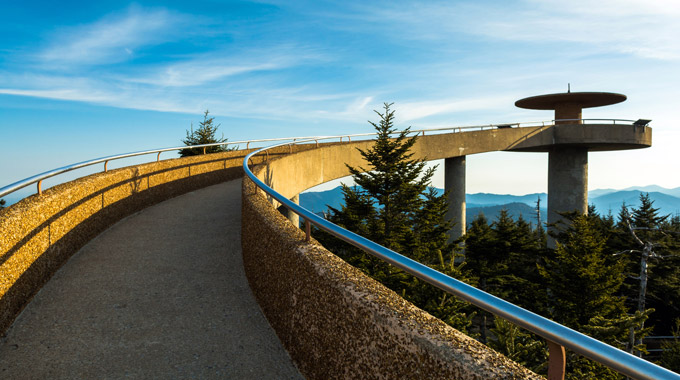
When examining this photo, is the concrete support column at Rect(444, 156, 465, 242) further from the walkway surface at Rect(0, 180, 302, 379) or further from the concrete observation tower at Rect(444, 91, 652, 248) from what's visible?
the walkway surface at Rect(0, 180, 302, 379)

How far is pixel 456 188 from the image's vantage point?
3300cm

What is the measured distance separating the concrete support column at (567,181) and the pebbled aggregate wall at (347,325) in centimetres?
3731

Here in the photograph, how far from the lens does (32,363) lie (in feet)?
13.8

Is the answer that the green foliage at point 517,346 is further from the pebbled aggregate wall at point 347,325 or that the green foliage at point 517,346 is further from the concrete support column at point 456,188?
the pebbled aggregate wall at point 347,325

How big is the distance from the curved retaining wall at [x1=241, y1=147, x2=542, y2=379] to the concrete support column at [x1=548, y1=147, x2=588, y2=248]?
37.2 metres

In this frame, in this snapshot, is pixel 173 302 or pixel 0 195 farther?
pixel 173 302

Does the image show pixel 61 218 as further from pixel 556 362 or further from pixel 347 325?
pixel 556 362

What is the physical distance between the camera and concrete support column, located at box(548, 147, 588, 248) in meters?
37.2

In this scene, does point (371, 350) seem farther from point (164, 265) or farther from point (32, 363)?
point (164, 265)

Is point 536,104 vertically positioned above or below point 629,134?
above

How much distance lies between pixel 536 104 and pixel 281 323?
41.7 metres

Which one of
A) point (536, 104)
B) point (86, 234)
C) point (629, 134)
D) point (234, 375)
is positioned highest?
point (536, 104)

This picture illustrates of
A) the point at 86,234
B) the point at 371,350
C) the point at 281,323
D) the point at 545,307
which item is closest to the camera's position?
the point at 371,350

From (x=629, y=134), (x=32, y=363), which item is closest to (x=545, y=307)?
(x=629, y=134)
